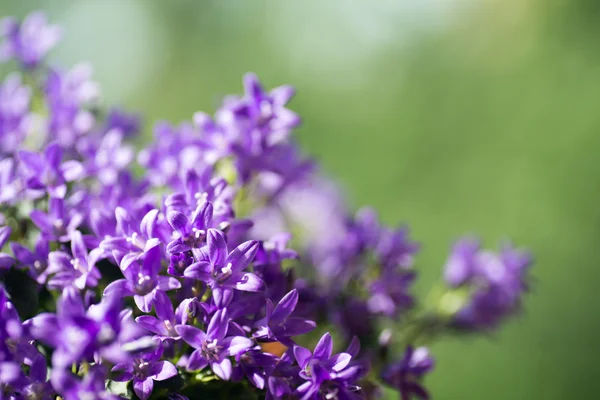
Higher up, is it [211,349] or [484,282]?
[484,282]

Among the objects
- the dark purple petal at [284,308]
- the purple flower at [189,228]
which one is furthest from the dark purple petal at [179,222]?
the dark purple petal at [284,308]

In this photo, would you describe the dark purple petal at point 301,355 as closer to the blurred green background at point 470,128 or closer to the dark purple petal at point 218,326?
the dark purple petal at point 218,326

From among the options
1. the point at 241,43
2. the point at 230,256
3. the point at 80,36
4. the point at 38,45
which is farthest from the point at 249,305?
the point at 80,36

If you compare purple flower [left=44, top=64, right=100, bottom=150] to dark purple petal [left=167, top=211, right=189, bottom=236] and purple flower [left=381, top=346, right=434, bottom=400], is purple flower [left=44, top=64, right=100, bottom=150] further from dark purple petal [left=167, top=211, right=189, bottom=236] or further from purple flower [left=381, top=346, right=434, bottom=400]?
purple flower [left=381, top=346, right=434, bottom=400]

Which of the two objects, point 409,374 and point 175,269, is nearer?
point 175,269

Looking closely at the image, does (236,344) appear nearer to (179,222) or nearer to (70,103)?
(179,222)

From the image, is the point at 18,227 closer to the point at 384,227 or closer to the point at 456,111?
the point at 384,227

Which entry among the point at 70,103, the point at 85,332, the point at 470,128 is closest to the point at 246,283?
the point at 85,332
